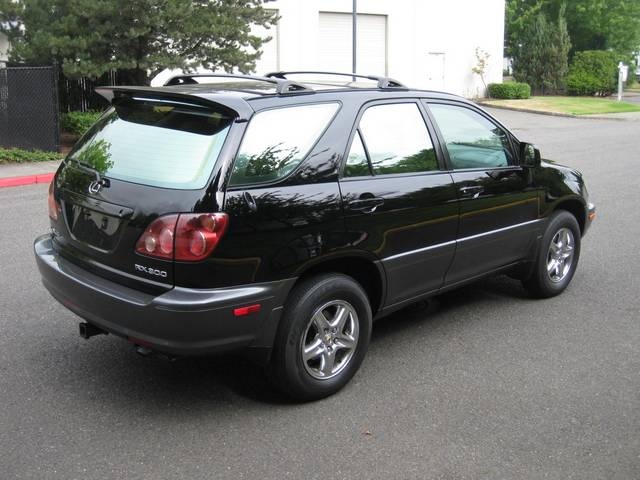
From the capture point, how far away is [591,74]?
37781 mm

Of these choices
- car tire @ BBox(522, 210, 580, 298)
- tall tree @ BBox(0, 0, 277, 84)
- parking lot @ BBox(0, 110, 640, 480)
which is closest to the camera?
parking lot @ BBox(0, 110, 640, 480)

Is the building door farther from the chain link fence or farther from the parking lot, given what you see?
the parking lot

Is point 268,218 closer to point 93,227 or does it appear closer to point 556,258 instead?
point 93,227

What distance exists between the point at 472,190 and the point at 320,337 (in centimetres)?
160

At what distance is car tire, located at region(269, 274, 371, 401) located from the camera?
3889 mm

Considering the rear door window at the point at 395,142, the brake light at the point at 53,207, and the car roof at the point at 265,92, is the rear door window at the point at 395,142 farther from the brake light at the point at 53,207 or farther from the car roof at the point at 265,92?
the brake light at the point at 53,207

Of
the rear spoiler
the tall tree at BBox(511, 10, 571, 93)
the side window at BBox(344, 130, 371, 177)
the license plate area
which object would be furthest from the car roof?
the tall tree at BBox(511, 10, 571, 93)

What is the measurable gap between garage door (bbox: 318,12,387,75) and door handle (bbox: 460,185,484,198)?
78.4ft

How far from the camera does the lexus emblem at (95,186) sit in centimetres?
398

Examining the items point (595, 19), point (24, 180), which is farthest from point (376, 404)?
point (595, 19)

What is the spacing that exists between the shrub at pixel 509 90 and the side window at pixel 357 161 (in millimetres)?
30673

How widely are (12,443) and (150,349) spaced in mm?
783

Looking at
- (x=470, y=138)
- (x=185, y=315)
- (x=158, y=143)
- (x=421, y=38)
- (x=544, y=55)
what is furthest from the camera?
(x=544, y=55)

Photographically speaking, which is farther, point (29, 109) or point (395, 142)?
point (29, 109)
